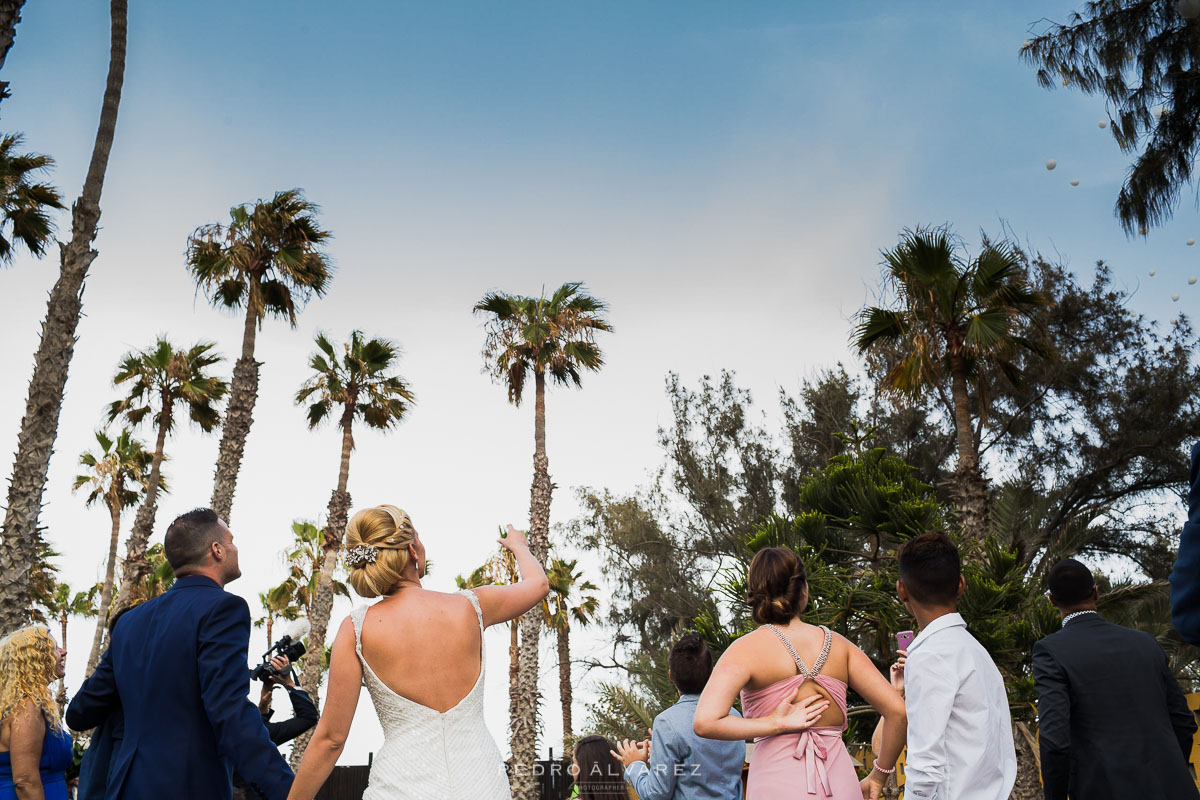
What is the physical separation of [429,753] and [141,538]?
20.7 meters

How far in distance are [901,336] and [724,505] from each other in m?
12.5

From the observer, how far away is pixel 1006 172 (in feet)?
72.2

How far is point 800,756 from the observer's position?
299 centimetres

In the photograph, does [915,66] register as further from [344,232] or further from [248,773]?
[248,773]

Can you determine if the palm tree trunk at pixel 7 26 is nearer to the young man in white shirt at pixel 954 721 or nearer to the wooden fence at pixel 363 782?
the young man in white shirt at pixel 954 721

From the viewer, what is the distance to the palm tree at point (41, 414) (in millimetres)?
8375

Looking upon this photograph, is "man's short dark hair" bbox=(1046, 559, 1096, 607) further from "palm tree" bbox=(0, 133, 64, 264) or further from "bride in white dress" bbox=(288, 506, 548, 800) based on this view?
"palm tree" bbox=(0, 133, 64, 264)

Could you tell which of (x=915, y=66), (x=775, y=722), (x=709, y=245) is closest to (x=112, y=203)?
(x=775, y=722)

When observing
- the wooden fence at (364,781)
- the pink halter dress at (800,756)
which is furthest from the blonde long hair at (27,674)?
the wooden fence at (364,781)

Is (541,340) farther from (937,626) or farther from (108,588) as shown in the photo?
(937,626)

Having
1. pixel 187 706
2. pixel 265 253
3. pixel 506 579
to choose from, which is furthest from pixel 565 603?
pixel 187 706

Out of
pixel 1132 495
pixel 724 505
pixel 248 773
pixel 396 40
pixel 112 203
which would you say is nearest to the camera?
pixel 248 773

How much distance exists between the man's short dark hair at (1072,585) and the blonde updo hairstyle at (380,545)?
9.50 ft

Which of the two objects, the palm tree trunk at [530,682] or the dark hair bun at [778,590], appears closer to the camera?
the dark hair bun at [778,590]
